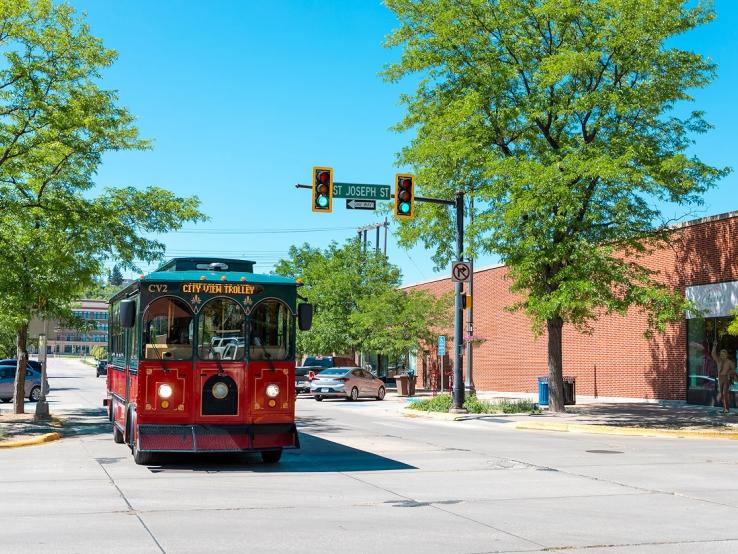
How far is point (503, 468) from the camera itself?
13.8 m

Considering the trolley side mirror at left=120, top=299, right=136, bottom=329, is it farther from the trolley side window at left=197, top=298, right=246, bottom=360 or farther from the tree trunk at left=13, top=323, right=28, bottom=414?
the tree trunk at left=13, top=323, right=28, bottom=414

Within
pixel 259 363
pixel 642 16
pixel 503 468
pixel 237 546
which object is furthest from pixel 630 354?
pixel 237 546

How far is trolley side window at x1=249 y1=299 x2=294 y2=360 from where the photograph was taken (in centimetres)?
1323

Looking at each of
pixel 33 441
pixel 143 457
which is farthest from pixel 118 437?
pixel 143 457

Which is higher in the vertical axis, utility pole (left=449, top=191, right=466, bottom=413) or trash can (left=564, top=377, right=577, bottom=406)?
utility pole (left=449, top=191, right=466, bottom=413)

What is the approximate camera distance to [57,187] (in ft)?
75.8

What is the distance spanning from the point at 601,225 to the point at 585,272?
2106mm

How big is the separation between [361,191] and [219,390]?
1036 cm

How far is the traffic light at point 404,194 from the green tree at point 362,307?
1932cm

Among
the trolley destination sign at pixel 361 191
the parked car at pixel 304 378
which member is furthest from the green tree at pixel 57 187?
the parked car at pixel 304 378

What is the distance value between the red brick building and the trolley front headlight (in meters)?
14.4

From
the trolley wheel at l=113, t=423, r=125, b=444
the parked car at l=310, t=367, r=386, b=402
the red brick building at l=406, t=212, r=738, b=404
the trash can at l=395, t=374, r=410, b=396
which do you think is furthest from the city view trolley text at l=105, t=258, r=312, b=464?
the trash can at l=395, t=374, r=410, b=396

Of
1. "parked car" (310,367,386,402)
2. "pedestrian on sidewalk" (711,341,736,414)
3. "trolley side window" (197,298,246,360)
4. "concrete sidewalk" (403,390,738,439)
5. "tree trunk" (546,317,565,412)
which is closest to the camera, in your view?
"trolley side window" (197,298,246,360)

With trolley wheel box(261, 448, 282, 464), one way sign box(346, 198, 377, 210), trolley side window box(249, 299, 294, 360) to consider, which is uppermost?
one way sign box(346, 198, 377, 210)
